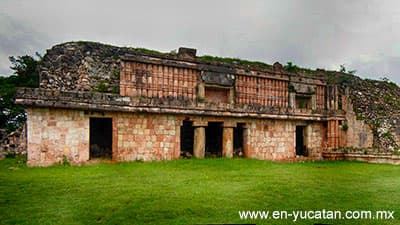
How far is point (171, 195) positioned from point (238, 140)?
1178 centimetres

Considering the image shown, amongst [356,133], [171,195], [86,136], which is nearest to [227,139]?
[86,136]

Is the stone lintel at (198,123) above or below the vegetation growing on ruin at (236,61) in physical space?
below

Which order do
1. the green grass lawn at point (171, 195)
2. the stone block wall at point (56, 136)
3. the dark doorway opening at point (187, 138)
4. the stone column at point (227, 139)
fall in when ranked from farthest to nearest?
the dark doorway opening at point (187, 138) → the stone column at point (227, 139) → the stone block wall at point (56, 136) → the green grass lawn at point (171, 195)

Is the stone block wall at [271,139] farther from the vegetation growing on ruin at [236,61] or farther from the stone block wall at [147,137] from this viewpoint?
the stone block wall at [147,137]

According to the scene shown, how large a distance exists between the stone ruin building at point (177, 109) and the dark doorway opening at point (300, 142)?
2.1 inches

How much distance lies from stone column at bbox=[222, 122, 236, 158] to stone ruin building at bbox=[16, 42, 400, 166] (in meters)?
0.04

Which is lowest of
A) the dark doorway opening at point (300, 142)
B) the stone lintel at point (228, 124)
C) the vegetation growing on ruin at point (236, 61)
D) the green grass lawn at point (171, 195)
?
the green grass lawn at point (171, 195)

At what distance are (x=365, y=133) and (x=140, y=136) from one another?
41.5 feet

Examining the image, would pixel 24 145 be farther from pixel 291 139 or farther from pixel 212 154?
pixel 291 139

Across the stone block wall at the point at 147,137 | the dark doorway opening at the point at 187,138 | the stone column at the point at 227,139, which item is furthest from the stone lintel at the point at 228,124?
the stone block wall at the point at 147,137

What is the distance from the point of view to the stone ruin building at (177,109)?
14.1 metres

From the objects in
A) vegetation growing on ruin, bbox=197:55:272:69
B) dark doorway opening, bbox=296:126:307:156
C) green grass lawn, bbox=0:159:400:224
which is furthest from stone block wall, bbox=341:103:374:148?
green grass lawn, bbox=0:159:400:224

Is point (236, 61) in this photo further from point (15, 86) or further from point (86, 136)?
point (15, 86)

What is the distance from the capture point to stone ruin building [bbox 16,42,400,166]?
14.1m
